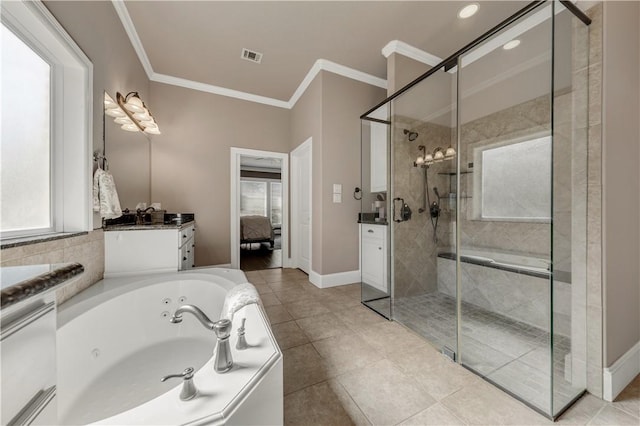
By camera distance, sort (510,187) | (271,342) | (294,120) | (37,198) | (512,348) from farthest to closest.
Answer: (294,120)
(510,187)
(512,348)
(37,198)
(271,342)

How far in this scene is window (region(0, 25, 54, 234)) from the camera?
47.5 inches

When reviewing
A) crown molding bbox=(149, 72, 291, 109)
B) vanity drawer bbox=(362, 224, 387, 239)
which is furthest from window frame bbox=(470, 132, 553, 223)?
crown molding bbox=(149, 72, 291, 109)

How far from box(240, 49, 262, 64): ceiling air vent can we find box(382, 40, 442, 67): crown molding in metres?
1.55

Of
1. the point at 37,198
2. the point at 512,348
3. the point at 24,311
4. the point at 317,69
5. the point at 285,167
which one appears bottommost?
the point at 512,348

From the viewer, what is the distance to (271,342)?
0.94 meters

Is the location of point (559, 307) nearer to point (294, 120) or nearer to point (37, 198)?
point (37, 198)

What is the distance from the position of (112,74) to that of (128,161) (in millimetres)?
835

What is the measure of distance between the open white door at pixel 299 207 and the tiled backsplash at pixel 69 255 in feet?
8.08

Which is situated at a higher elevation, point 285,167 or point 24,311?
point 285,167

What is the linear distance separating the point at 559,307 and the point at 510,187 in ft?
5.12

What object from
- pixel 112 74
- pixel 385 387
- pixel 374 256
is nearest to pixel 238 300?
pixel 385 387

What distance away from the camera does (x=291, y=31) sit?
2510 mm

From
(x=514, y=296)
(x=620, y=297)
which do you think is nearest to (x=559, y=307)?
(x=620, y=297)

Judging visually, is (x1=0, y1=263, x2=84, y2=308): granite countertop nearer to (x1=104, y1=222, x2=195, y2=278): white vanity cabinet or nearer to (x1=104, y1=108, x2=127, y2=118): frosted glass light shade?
(x1=104, y1=222, x2=195, y2=278): white vanity cabinet
